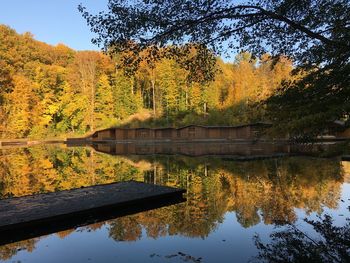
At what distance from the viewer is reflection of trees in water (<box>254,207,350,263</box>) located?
523 cm

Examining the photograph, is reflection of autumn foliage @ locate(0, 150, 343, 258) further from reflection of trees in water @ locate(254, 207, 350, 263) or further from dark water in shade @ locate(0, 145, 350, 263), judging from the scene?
reflection of trees in water @ locate(254, 207, 350, 263)

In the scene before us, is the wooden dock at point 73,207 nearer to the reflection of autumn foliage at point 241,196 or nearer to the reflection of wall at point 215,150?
the reflection of autumn foliage at point 241,196

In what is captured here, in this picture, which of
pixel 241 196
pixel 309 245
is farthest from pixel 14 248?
pixel 241 196

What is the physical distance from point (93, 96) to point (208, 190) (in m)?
46.5

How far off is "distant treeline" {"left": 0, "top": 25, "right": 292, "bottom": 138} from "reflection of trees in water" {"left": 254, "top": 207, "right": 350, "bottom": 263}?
130ft

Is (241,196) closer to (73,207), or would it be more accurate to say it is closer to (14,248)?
(73,207)

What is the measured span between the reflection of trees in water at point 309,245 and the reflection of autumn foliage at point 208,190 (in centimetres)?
92

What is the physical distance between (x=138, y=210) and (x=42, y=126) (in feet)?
170

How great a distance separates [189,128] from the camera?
4275cm

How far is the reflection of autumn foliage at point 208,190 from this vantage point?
7.38 meters

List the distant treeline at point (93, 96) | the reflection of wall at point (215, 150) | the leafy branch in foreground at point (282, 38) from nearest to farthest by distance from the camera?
the leafy branch in foreground at point (282, 38) < the reflection of wall at point (215, 150) < the distant treeline at point (93, 96)

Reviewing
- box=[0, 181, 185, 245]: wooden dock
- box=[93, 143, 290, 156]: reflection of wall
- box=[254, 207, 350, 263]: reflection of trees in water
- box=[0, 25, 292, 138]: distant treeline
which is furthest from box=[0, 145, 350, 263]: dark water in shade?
box=[0, 25, 292, 138]: distant treeline

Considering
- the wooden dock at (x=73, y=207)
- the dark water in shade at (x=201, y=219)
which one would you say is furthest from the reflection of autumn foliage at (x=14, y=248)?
the wooden dock at (x=73, y=207)

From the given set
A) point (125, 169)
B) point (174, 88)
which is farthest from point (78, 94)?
point (125, 169)
